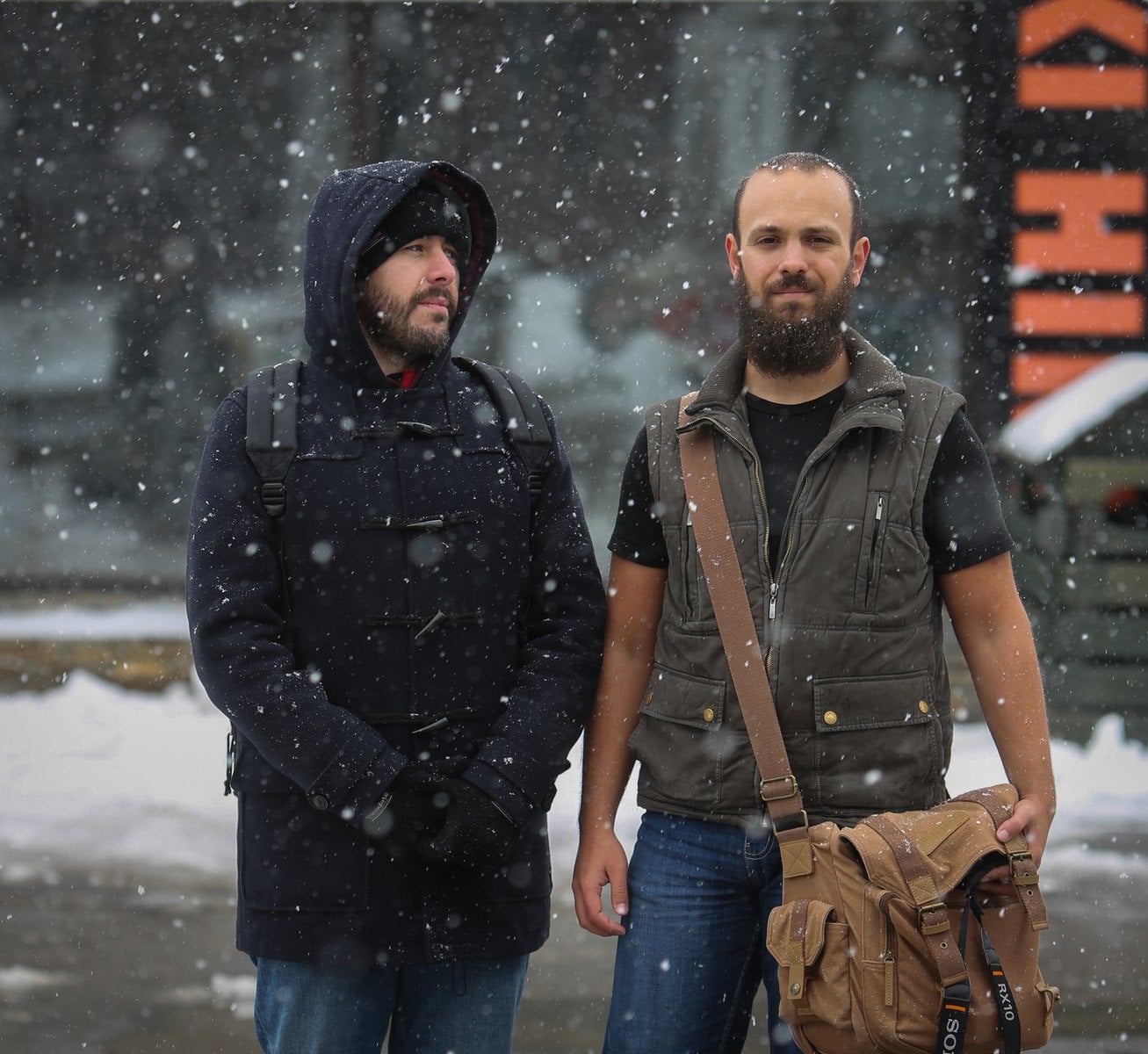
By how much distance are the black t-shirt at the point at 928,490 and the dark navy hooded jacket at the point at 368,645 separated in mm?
193

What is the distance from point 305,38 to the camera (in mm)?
8258

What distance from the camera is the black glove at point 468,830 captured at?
8.69 feet

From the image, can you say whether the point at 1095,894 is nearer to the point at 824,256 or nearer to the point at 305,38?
the point at 824,256

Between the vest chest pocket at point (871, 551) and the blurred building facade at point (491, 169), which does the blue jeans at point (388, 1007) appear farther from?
the blurred building facade at point (491, 169)

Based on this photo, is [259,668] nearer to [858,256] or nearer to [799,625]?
[799,625]

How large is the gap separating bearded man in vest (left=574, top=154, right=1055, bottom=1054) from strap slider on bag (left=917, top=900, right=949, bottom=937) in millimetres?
304

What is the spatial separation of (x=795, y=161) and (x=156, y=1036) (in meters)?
3.31

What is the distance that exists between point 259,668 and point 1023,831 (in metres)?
1.43

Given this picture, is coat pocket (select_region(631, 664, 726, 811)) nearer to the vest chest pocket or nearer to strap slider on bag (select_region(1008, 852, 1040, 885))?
the vest chest pocket

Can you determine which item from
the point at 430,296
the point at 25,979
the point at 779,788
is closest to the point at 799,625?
the point at 779,788

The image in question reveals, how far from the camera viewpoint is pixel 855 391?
2.82 meters

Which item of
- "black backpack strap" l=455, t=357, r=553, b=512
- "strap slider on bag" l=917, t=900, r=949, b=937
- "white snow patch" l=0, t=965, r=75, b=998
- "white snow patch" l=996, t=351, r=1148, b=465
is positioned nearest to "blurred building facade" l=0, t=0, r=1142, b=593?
"white snow patch" l=996, t=351, r=1148, b=465

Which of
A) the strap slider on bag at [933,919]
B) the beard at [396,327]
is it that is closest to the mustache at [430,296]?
the beard at [396,327]

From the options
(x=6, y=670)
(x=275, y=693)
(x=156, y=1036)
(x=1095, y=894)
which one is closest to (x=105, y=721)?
(x=6, y=670)
